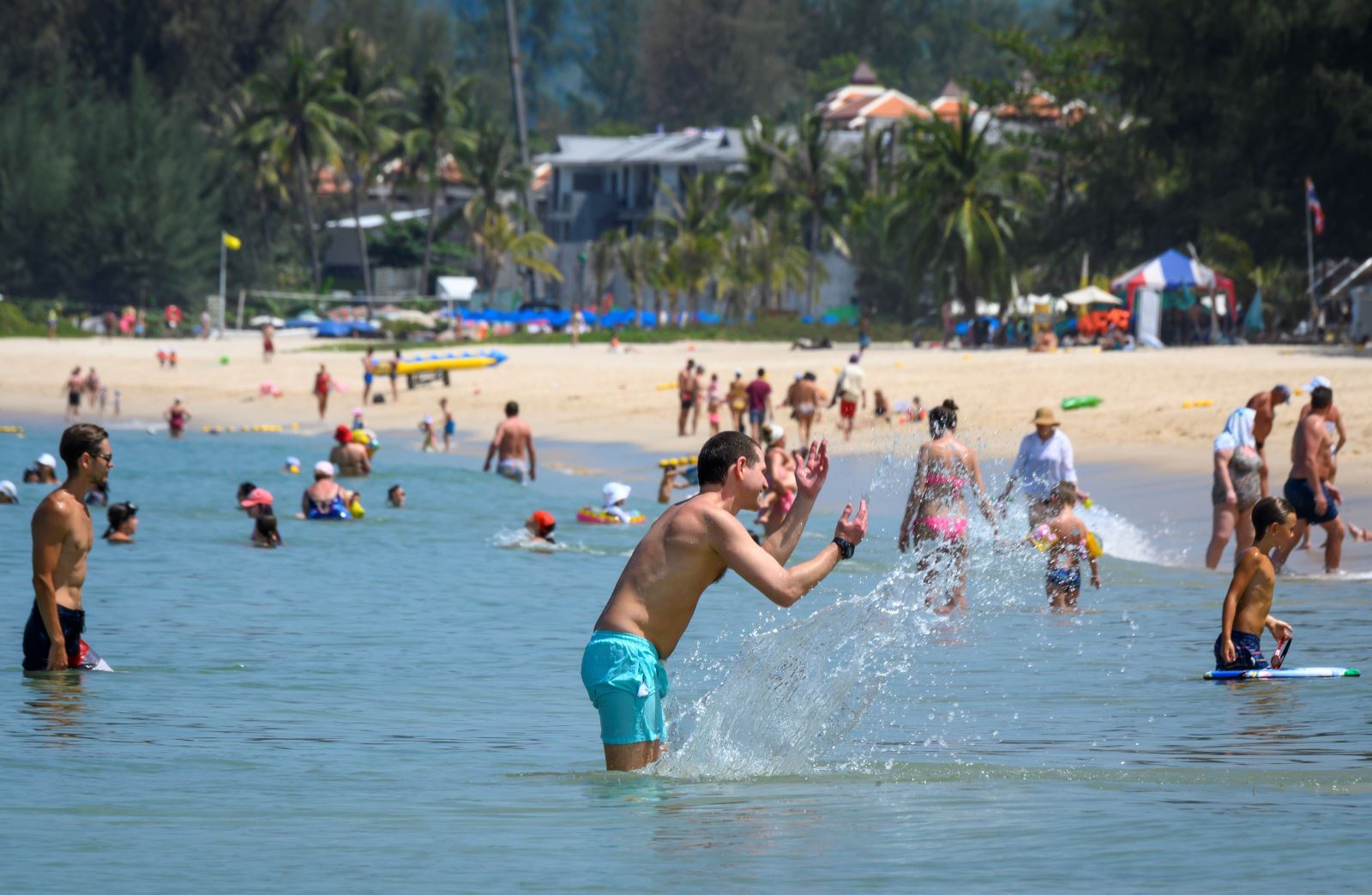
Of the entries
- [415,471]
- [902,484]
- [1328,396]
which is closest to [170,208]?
[415,471]

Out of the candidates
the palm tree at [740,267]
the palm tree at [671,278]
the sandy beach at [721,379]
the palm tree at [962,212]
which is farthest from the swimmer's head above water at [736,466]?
the palm tree at [740,267]

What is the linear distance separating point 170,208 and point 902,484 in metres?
56.2

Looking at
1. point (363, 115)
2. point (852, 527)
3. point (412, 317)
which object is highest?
point (363, 115)

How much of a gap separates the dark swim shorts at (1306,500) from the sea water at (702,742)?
536 millimetres

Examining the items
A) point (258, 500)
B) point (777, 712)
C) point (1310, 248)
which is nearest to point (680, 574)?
point (777, 712)

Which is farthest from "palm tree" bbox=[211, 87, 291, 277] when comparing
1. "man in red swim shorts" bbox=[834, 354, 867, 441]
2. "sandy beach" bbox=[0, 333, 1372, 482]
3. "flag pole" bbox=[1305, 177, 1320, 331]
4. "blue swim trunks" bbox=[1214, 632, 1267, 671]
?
"blue swim trunks" bbox=[1214, 632, 1267, 671]

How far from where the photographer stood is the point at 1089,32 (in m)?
61.9

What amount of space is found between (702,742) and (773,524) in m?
9.72

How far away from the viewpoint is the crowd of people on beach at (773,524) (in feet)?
23.1

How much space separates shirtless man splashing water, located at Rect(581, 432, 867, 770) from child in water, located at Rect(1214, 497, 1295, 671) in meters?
3.98

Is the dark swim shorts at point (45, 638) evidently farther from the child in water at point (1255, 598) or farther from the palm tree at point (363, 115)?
the palm tree at point (363, 115)

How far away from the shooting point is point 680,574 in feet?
23.4

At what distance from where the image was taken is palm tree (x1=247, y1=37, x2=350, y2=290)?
77688mm

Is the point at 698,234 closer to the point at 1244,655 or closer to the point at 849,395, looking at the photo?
the point at 849,395
